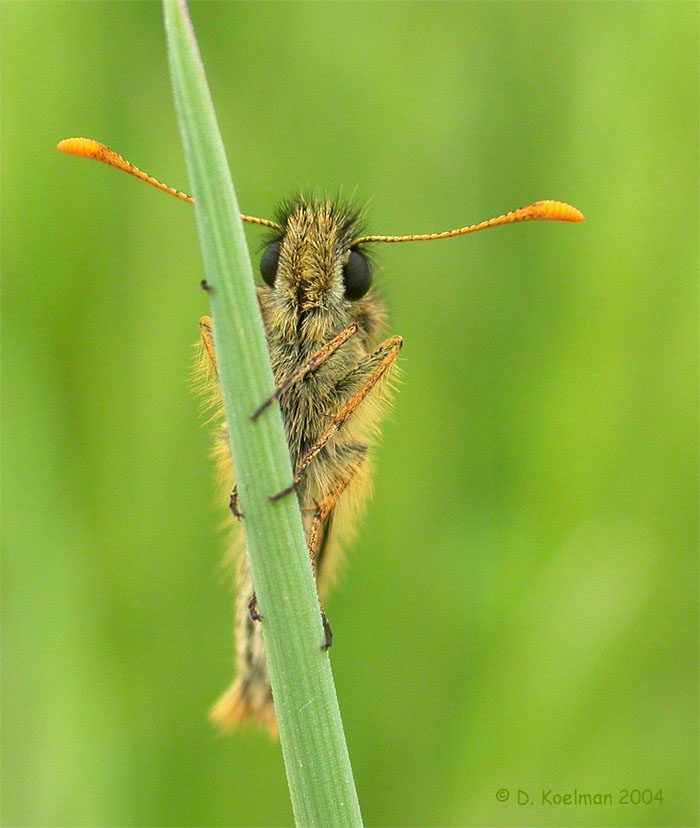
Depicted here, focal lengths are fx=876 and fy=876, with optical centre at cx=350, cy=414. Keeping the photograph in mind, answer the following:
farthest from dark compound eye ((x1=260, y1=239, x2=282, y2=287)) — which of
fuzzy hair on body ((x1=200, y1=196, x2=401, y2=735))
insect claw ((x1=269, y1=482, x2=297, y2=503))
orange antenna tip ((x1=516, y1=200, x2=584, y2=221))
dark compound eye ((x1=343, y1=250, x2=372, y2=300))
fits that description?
insect claw ((x1=269, y1=482, x2=297, y2=503))

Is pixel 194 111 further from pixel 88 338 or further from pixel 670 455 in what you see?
pixel 670 455

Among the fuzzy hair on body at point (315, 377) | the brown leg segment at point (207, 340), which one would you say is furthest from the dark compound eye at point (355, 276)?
the brown leg segment at point (207, 340)

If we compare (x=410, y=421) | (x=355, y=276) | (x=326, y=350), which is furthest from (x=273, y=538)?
(x=410, y=421)

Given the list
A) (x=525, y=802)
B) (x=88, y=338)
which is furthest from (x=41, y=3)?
(x=525, y=802)

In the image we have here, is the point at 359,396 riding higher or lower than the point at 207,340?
lower

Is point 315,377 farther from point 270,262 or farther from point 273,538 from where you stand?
point 273,538

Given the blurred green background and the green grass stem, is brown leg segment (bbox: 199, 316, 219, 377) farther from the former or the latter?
the green grass stem
